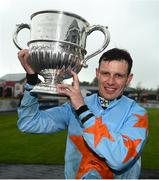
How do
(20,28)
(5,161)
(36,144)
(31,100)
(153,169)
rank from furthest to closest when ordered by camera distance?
(36,144)
(5,161)
(153,169)
(20,28)
(31,100)

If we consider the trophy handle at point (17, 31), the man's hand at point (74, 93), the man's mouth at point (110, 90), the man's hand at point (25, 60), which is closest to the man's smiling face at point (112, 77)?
the man's mouth at point (110, 90)

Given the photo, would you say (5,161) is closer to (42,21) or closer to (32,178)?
(32,178)

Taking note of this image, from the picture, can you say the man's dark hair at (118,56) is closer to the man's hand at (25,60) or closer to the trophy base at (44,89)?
the trophy base at (44,89)

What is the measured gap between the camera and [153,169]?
25.9 ft

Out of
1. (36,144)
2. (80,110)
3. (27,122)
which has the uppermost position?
(80,110)

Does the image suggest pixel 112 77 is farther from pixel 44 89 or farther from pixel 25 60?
pixel 25 60

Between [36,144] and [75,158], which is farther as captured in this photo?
[36,144]

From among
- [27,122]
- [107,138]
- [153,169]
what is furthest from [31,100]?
[153,169]

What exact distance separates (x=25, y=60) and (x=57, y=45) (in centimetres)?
24

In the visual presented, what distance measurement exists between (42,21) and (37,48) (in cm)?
20

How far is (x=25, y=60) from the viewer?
8.79ft

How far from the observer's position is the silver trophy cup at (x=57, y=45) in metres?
2.62

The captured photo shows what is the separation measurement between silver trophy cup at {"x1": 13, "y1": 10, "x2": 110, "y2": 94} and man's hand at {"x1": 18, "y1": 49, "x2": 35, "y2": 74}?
3 centimetres

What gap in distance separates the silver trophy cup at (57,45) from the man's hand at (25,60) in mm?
28
